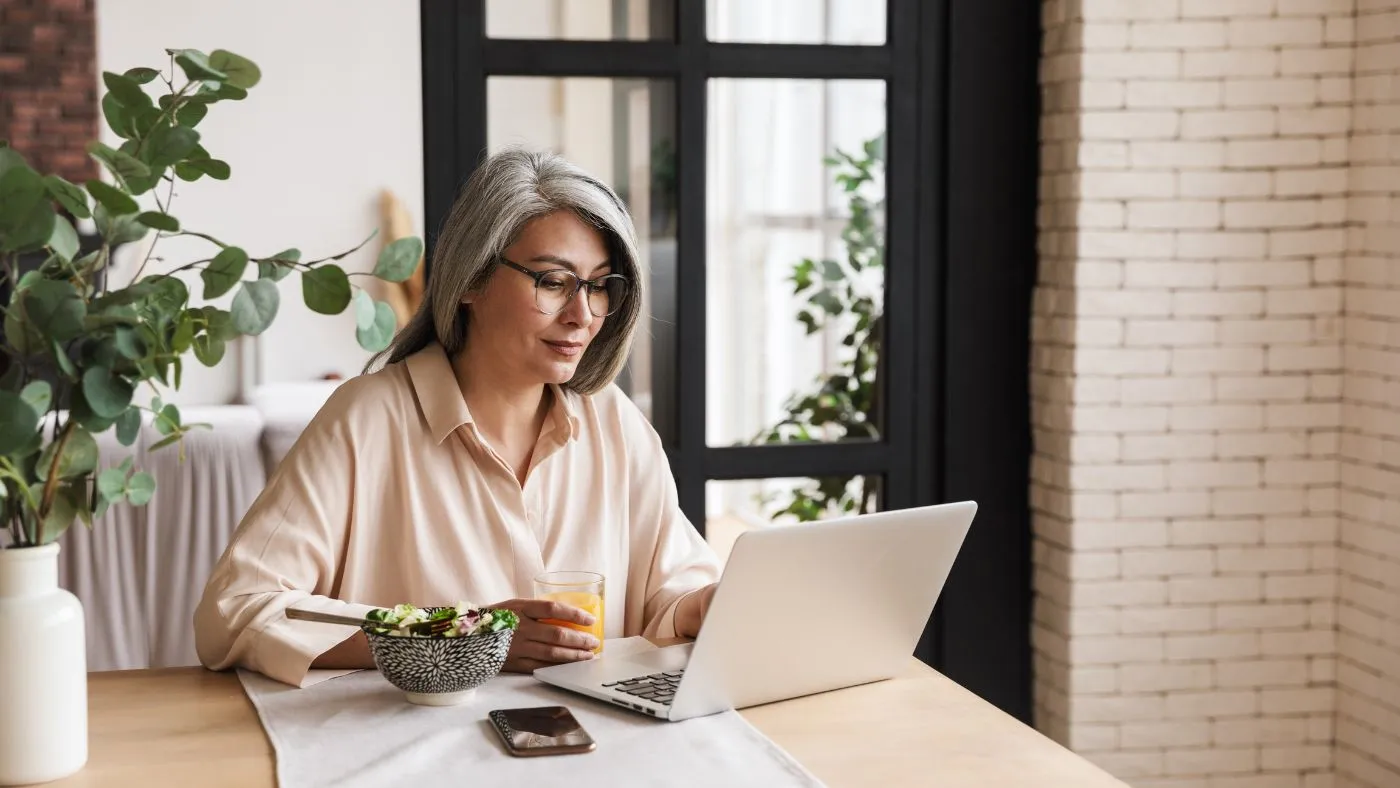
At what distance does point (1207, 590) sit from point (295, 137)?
5.93m

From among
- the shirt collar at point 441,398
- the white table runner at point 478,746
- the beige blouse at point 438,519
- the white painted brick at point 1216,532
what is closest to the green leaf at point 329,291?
the white table runner at point 478,746

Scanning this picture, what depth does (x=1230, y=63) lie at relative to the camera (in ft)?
9.95

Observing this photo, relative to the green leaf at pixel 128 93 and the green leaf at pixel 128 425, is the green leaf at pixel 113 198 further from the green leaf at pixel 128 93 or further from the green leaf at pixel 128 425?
the green leaf at pixel 128 425

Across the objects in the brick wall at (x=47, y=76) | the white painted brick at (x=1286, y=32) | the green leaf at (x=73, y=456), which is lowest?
the green leaf at (x=73, y=456)

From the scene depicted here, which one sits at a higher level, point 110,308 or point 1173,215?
point 1173,215

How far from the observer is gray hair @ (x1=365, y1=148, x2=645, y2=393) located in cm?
219

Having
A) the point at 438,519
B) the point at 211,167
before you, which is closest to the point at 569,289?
the point at 438,519

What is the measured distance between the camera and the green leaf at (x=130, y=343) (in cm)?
137

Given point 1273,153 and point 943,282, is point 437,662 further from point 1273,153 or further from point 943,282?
point 1273,153

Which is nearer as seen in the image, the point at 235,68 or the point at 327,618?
the point at 235,68

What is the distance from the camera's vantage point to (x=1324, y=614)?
3.16 meters

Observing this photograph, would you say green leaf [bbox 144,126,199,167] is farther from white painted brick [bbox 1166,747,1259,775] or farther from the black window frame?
white painted brick [bbox 1166,747,1259,775]

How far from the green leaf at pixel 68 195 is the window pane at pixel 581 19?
1.66m

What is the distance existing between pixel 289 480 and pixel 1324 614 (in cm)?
222
